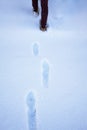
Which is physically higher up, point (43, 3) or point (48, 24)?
point (43, 3)

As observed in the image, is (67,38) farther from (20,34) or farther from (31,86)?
(31,86)

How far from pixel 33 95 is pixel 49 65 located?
173 mm

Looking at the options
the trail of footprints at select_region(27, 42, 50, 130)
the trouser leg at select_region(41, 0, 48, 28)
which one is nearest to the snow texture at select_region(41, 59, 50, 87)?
the trail of footprints at select_region(27, 42, 50, 130)

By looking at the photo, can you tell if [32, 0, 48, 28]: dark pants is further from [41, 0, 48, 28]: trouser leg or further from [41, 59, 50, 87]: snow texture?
[41, 59, 50, 87]: snow texture

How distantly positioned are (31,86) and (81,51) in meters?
0.31

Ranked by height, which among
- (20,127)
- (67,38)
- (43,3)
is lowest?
(20,127)

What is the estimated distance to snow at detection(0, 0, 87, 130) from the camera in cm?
79

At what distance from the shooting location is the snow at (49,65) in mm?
788

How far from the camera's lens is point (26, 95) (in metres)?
0.85

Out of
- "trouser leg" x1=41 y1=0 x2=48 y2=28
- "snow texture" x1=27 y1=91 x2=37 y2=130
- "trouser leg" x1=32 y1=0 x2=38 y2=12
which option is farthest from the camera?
"trouser leg" x1=32 y1=0 x2=38 y2=12

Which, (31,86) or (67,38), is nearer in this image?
(31,86)

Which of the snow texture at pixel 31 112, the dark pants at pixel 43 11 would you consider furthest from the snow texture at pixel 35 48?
the snow texture at pixel 31 112

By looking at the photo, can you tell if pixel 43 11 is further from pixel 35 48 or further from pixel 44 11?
pixel 35 48

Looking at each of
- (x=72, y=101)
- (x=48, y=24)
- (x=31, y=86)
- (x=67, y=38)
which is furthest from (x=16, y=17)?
(x=72, y=101)
